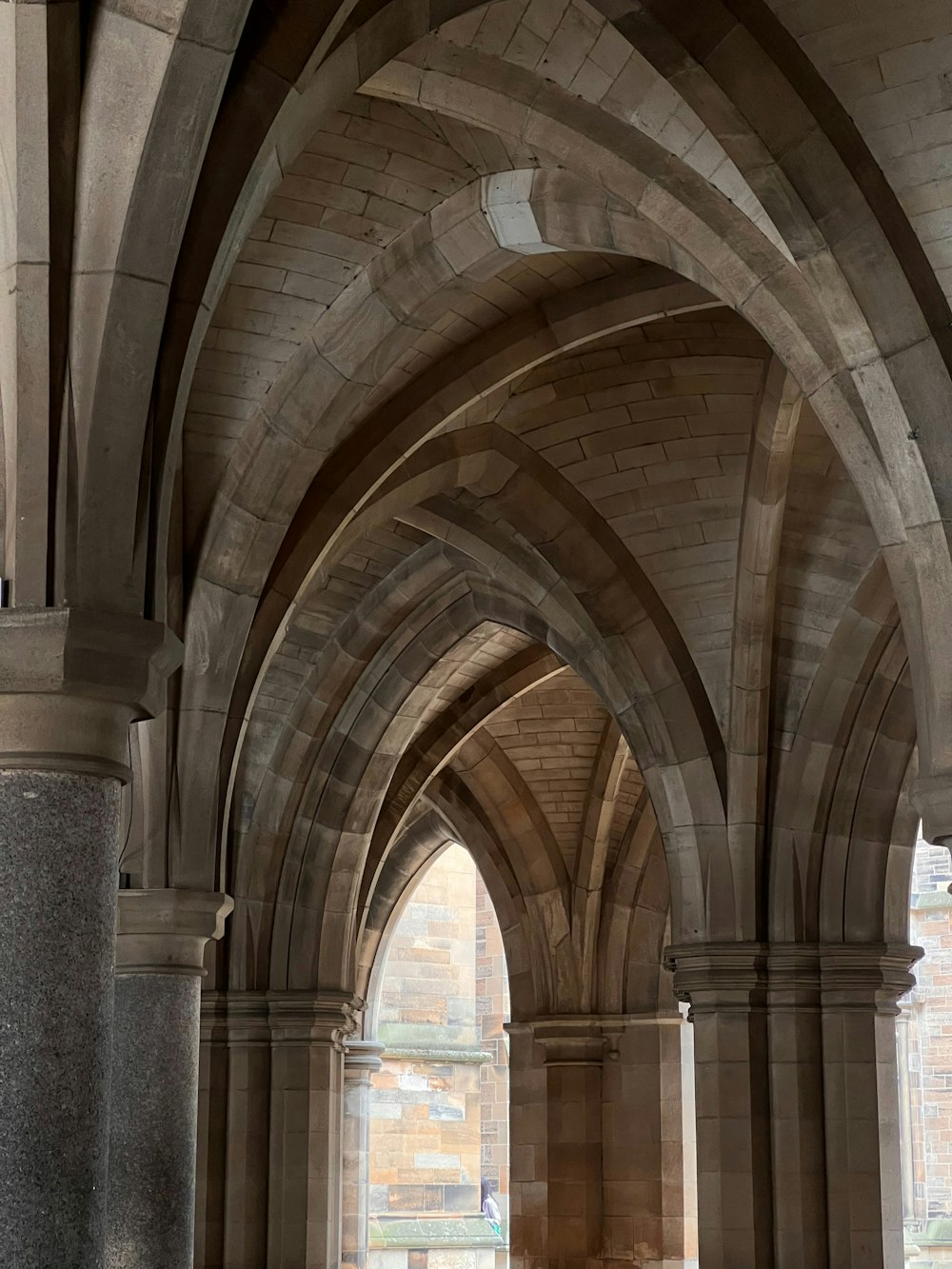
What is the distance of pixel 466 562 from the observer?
12.3 m

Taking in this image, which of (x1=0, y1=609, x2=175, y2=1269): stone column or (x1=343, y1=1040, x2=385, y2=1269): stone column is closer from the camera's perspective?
(x1=0, y1=609, x2=175, y2=1269): stone column

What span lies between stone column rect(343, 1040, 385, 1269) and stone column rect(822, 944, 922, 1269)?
816 centimetres

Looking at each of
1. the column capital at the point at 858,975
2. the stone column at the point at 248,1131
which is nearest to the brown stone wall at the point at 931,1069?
the stone column at the point at 248,1131

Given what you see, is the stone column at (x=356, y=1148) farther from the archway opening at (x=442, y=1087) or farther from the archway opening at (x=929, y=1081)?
the archway opening at (x=929, y=1081)

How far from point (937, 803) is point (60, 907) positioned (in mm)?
2939

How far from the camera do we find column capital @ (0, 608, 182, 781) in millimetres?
3951

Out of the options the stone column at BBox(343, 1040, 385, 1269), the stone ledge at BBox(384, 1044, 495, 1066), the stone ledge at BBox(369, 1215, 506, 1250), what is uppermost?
the stone ledge at BBox(384, 1044, 495, 1066)

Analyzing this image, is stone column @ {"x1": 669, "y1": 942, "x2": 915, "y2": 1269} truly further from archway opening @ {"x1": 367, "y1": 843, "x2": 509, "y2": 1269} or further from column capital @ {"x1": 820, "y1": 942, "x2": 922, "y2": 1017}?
archway opening @ {"x1": 367, "y1": 843, "x2": 509, "y2": 1269}

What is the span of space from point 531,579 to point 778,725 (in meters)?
1.78

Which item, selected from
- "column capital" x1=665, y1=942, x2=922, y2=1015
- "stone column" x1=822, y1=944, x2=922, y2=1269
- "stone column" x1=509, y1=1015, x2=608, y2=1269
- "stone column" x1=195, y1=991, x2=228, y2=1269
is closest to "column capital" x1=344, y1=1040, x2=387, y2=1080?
"stone column" x1=509, y1=1015, x2=608, y2=1269

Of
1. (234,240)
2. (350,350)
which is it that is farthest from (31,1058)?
(350,350)

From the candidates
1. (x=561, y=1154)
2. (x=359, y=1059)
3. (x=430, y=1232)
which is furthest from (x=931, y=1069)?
(x=430, y=1232)

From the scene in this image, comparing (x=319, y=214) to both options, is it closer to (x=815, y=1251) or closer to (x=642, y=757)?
(x=642, y=757)

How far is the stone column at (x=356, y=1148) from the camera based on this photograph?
1762 centimetres
